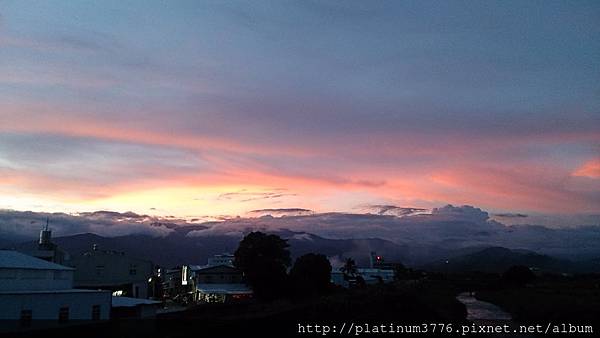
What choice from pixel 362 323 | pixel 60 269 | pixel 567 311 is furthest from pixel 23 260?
pixel 567 311

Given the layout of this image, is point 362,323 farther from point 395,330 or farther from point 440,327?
point 440,327

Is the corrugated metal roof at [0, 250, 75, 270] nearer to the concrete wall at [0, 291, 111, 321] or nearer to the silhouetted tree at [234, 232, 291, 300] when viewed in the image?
the concrete wall at [0, 291, 111, 321]

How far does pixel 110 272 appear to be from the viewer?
61.6m

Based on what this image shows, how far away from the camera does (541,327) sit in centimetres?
4134

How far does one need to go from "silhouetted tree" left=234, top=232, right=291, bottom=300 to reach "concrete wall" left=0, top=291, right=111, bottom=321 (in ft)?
87.8

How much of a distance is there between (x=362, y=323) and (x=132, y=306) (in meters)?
18.5

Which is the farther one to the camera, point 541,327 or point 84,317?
point 541,327

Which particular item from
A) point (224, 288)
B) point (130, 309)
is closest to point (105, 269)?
point (224, 288)

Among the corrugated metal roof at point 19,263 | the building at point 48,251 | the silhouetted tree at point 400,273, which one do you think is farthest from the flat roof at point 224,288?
the silhouetted tree at point 400,273

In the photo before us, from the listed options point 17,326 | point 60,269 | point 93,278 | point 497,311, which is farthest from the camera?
point 497,311

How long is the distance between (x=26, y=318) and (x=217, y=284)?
39.6m

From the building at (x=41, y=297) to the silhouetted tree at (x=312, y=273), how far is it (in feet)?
97.6

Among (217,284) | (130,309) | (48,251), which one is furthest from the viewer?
(217,284)

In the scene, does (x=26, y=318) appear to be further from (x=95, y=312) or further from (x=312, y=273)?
(x=312, y=273)
